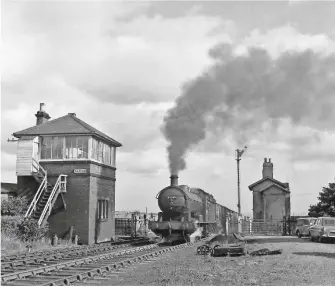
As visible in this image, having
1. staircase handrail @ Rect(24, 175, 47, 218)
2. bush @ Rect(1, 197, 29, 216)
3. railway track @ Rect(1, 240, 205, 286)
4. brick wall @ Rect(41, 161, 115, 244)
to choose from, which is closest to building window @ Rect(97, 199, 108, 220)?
brick wall @ Rect(41, 161, 115, 244)

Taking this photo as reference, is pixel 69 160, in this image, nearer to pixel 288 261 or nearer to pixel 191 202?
pixel 191 202

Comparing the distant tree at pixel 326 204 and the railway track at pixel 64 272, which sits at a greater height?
the distant tree at pixel 326 204

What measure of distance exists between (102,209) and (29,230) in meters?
6.08

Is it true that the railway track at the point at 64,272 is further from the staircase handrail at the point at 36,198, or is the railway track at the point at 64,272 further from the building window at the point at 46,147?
the building window at the point at 46,147

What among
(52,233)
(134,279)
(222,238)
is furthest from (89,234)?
(134,279)

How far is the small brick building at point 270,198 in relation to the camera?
43.6 meters

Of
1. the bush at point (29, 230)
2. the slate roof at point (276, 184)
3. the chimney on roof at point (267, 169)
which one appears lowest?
the bush at point (29, 230)

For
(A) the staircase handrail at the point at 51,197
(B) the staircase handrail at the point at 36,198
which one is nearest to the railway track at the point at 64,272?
(A) the staircase handrail at the point at 51,197

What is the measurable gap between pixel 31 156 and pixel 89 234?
5.14m

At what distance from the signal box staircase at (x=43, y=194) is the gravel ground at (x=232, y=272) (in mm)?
9663

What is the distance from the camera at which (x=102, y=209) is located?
88.8 feet

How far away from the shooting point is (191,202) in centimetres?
2358

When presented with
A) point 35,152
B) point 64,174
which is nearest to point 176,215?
point 64,174

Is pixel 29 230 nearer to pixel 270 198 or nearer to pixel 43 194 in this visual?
pixel 43 194
